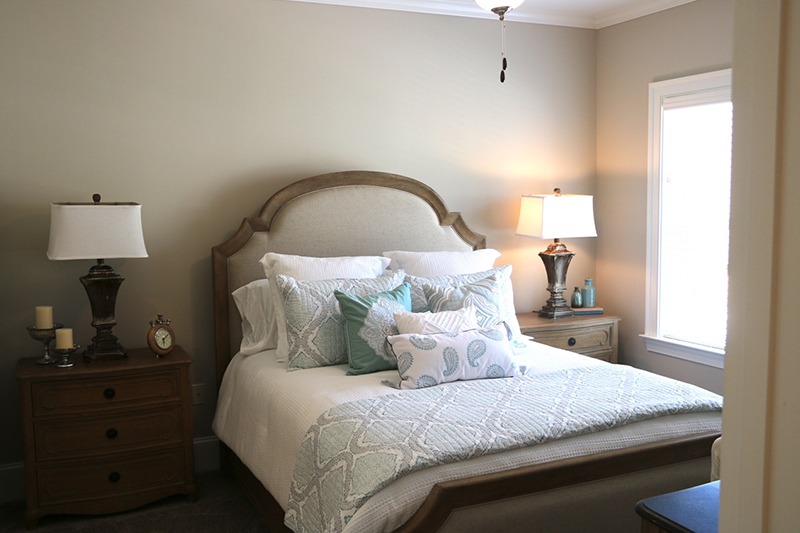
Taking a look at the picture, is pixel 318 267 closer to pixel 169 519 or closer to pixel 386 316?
pixel 386 316

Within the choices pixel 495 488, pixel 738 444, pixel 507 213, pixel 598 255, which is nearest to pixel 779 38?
pixel 738 444

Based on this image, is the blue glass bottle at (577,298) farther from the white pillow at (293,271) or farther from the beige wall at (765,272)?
the beige wall at (765,272)

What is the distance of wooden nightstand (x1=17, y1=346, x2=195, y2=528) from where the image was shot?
10.5 ft

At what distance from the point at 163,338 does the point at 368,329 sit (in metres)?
1.01

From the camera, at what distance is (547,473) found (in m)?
2.26

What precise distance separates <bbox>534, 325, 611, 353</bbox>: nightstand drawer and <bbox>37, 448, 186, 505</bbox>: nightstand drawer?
2082mm

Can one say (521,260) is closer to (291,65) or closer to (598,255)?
(598,255)

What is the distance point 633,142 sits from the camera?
460 cm

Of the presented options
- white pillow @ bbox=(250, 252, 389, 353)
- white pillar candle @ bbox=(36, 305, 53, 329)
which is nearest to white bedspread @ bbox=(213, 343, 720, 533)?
white pillow @ bbox=(250, 252, 389, 353)

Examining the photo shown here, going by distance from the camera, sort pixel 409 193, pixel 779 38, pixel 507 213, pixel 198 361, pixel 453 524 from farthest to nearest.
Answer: pixel 507 213, pixel 409 193, pixel 198 361, pixel 453 524, pixel 779 38

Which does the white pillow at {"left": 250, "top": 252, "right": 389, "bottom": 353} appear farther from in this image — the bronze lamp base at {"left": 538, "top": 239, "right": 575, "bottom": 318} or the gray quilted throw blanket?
the bronze lamp base at {"left": 538, "top": 239, "right": 575, "bottom": 318}

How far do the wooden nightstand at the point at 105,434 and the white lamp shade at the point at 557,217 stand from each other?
213 cm

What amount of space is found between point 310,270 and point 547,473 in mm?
1753

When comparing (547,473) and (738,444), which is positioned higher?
(738,444)
